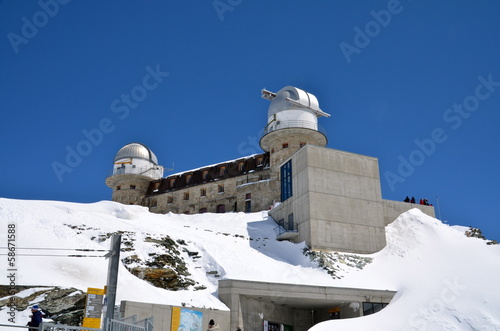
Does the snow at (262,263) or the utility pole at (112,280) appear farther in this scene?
the snow at (262,263)

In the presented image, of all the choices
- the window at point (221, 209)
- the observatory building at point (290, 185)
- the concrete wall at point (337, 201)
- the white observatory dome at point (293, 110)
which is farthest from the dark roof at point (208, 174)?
the concrete wall at point (337, 201)

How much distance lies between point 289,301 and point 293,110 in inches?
1070

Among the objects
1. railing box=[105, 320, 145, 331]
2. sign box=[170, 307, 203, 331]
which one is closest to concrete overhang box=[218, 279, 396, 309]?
sign box=[170, 307, 203, 331]

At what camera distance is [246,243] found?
2967 cm

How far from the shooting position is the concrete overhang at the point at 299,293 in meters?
21.7

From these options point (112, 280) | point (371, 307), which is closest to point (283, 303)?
point (371, 307)

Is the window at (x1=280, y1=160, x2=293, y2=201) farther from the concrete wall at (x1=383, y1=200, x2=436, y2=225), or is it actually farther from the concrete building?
the concrete wall at (x1=383, y1=200, x2=436, y2=225)

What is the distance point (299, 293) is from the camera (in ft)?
75.2

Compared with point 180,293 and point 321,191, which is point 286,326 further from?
point 321,191

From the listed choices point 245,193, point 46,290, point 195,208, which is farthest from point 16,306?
point 195,208

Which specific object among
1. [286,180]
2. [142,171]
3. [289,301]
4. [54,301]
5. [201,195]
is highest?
[142,171]

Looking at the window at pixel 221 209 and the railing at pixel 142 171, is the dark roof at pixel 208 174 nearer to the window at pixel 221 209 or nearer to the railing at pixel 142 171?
the railing at pixel 142 171

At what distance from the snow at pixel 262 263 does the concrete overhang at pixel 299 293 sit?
2.31 ft

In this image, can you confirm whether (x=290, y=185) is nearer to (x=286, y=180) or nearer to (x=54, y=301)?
(x=286, y=180)
